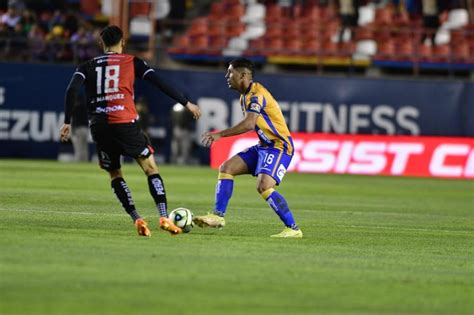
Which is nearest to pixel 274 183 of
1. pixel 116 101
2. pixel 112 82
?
pixel 116 101

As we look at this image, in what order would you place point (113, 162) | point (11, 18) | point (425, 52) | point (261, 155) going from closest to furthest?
point (113, 162) < point (261, 155) < point (11, 18) < point (425, 52)

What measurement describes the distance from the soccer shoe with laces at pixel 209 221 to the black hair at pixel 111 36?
214 cm

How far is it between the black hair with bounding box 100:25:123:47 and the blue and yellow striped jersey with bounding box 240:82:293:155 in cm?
165

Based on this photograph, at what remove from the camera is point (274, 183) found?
13836 millimetres

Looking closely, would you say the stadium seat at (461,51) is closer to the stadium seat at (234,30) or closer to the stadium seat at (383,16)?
the stadium seat at (383,16)

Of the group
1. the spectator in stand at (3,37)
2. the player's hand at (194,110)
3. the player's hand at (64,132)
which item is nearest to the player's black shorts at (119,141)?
the player's hand at (64,132)

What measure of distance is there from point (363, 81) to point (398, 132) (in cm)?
181

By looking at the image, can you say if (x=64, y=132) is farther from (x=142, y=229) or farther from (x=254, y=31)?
(x=254, y=31)

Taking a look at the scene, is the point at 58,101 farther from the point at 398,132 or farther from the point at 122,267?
the point at 122,267

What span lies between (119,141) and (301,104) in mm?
23265

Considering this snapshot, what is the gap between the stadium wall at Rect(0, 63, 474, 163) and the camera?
35.6m

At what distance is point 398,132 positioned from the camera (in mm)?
36000

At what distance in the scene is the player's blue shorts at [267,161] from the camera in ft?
45.4

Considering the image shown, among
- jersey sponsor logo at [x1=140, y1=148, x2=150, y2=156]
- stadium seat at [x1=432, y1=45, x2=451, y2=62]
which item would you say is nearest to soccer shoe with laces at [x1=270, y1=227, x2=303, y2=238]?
jersey sponsor logo at [x1=140, y1=148, x2=150, y2=156]
